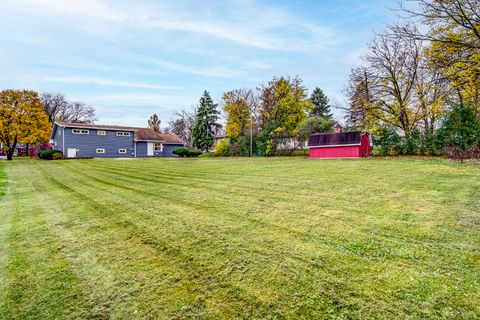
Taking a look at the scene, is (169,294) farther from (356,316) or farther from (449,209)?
(449,209)

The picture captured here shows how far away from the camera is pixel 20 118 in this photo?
2480 centimetres

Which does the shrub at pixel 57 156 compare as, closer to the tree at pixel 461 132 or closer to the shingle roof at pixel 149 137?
the shingle roof at pixel 149 137

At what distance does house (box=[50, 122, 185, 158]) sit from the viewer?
92.8ft

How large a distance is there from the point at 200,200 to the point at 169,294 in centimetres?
344

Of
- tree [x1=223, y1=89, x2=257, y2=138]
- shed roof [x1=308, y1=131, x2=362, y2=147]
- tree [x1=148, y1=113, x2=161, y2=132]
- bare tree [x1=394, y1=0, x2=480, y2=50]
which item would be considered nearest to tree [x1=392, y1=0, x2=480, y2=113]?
bare tree [x1=394, y1=0, x2=480, y2=50]

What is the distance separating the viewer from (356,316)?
1793mm

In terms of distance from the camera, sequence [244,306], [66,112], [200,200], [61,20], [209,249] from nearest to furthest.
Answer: [244,306] < [209,249] < [200,200] < [61,20] < [66,112]

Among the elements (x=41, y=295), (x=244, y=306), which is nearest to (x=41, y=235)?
(x=41, y=295)

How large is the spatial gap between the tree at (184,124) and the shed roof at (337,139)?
3293cm

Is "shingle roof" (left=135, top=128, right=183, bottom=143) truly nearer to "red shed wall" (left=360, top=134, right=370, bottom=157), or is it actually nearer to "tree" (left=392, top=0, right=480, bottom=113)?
"red shed wall" (left=360, top=134, right=370, bottom=157)

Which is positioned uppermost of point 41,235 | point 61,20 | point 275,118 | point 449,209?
point 61,20

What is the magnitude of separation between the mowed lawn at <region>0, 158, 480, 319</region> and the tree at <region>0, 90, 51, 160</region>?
1014 inches

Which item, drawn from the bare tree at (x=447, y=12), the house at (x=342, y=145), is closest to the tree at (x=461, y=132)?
the house at (x=342, y=145)

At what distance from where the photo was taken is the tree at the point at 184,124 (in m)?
51.3
